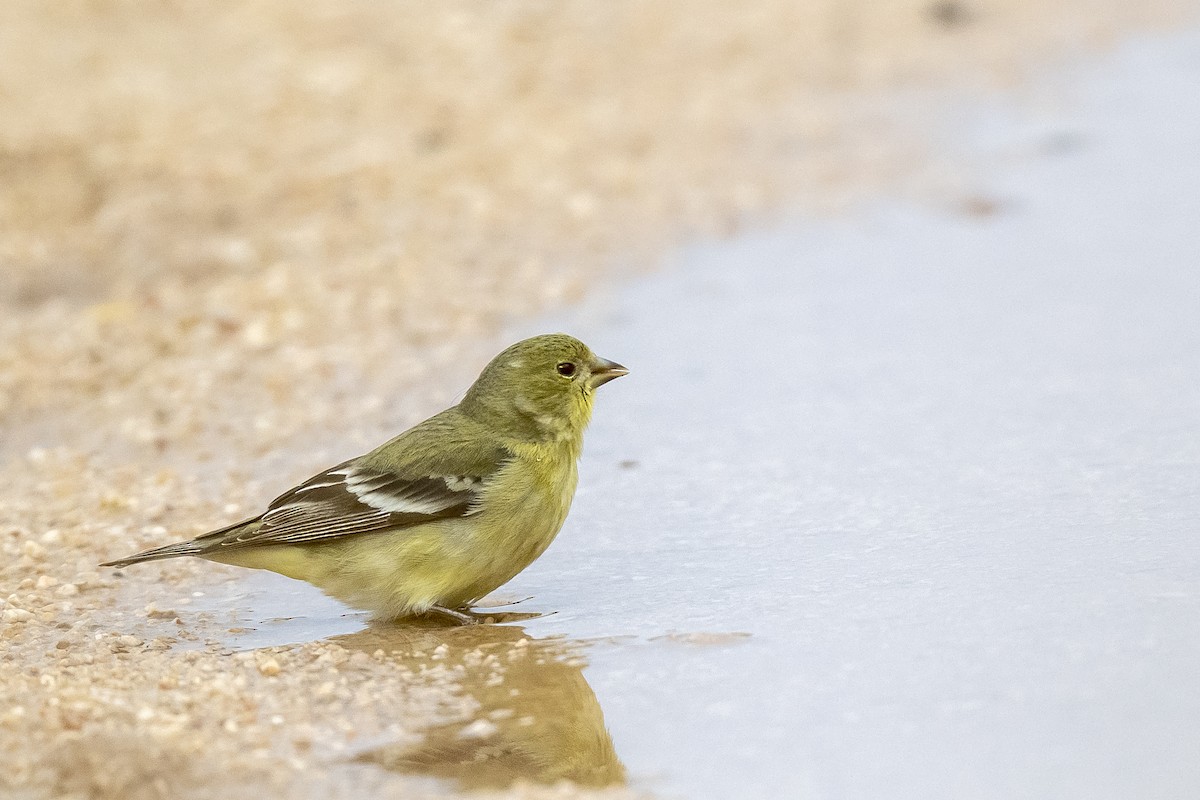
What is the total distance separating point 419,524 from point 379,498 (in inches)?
6.7

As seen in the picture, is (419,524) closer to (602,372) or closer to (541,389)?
(541,389)

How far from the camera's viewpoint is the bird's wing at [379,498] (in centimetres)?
499

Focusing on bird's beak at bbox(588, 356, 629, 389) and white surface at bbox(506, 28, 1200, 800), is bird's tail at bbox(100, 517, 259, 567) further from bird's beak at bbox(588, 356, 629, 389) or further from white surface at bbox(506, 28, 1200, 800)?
bird's beak at bbox(588, 356, 629, 389)

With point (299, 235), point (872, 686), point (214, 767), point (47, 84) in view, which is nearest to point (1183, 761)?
point (872, 686)

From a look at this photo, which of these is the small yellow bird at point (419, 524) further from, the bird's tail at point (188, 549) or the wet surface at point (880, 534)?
the wet surface at point (880, 534)

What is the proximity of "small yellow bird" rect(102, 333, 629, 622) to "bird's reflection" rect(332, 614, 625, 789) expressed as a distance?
154 mm

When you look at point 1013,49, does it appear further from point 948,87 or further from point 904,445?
point 904,445

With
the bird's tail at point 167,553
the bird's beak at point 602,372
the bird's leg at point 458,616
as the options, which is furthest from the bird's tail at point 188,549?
the bird's beak at point 602,372

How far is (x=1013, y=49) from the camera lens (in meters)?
12.0

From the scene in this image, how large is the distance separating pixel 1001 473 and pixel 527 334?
8.88 ft

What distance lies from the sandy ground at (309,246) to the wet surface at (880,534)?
0.25 metres

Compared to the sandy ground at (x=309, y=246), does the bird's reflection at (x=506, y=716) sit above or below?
below

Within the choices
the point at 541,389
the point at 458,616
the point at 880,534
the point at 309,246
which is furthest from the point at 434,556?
the point at 309,246

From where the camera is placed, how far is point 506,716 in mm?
4164
